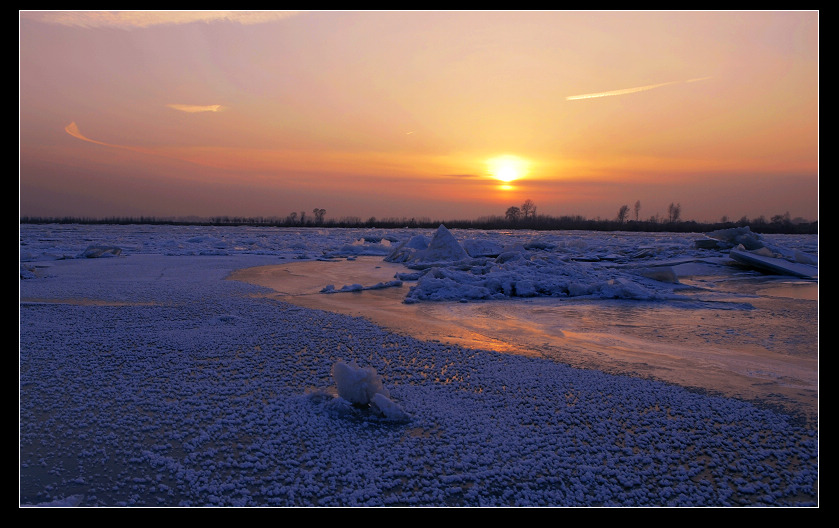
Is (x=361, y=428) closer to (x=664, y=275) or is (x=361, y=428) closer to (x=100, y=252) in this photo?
(x=664, y=275)

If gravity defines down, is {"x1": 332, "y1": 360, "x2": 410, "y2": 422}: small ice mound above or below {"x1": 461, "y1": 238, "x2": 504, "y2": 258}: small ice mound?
below

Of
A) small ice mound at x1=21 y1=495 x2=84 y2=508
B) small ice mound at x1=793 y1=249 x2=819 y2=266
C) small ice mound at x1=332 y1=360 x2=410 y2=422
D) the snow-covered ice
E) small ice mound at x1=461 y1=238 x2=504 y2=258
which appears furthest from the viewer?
small ice mound at x1=461 y1=238 x2=504 y2=258

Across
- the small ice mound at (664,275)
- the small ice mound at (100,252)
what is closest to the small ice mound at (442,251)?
the small ice mound at (664,275)

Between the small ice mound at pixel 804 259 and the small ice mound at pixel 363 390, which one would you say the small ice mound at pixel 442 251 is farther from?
the small ice mound at pixel 363 390

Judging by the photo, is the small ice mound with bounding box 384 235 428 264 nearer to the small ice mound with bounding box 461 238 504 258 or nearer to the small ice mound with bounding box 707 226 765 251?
the small ice mound with bounding box 461 238 504 258

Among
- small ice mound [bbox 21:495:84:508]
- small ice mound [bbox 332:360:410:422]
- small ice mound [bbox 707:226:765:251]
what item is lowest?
small ice mound [bbox 21:495:84:508]

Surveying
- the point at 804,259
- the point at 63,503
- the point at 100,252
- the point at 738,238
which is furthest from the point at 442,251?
the point at 63,503

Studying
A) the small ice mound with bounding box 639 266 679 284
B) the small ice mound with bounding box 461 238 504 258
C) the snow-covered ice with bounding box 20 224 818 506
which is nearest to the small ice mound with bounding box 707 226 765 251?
the small ice mound with bounding box 639 266 679 284

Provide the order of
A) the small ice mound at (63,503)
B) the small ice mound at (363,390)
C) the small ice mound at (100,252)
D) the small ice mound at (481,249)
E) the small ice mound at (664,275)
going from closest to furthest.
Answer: the small ice mound at (63,503), the small ice mound at (363,390), the small ice mound at (664,275), the small ice mound at (100,252), the small ice mound at (481,249)

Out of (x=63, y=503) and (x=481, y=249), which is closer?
(x=63, y=503)

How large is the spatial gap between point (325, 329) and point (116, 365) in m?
2.01

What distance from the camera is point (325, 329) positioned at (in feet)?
17.6

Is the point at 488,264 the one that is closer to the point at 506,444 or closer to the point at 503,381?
the point at 503,381

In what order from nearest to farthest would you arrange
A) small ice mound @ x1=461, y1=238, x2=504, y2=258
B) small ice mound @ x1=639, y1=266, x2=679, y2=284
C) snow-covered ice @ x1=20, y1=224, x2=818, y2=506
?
snow-covered ice @ x1=20, y1=224, x2=818, y2=506
small ice mound @ x1=639, y1=266, x2=679, y2=284
small ice mound @ x1=461, y1=238, x2=504, y2=258
